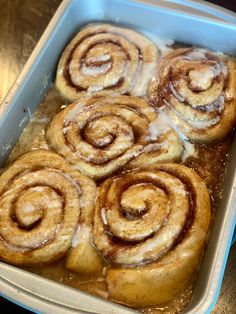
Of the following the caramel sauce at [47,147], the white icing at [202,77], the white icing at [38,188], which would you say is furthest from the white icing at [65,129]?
the white icing at [202,77]

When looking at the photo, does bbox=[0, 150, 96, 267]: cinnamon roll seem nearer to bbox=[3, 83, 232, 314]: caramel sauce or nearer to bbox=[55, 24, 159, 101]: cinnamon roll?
bbox=[3, 83, 232, 314]: caramel sauce

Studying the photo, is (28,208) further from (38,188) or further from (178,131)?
A: (178,131)

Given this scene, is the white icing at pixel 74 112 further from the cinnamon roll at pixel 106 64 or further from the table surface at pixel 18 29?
the table surface at pixel 18 29

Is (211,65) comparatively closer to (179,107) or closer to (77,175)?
(179,107)

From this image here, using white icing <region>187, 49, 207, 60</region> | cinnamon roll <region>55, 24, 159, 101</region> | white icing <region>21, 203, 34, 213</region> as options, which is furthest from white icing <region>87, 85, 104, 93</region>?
white icing <region>21, 203, 34, 213</region>

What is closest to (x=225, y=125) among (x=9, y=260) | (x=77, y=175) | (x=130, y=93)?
(x=130, y=93)

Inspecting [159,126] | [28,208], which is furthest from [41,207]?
[159,126]
